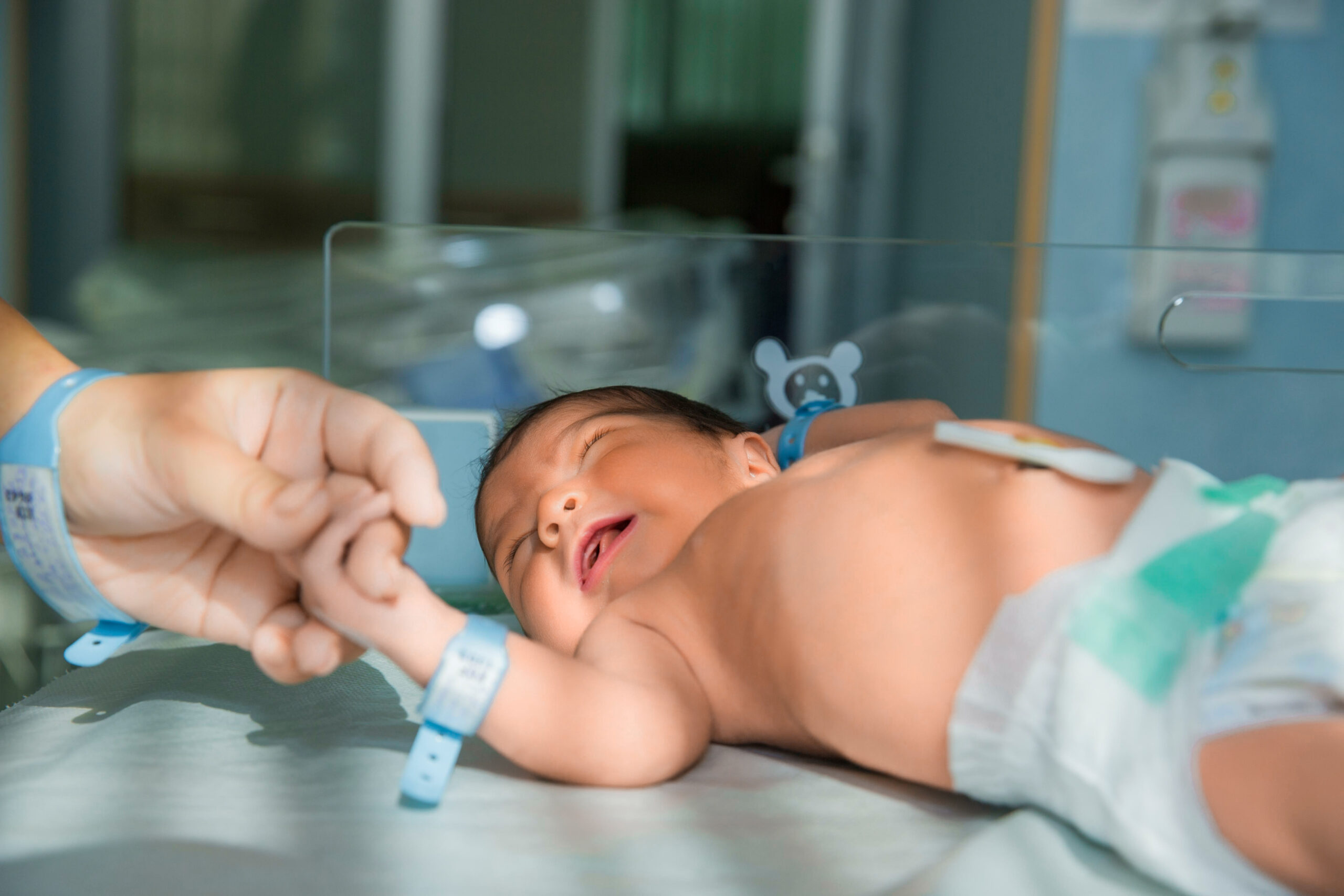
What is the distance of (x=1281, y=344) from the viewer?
1234mm

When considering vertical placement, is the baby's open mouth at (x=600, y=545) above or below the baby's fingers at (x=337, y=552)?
below

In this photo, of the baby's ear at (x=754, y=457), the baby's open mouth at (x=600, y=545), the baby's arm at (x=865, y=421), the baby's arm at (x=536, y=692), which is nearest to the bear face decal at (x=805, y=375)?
the baby's arm at (x=865, y=421)

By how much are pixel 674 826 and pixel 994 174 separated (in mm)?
1885

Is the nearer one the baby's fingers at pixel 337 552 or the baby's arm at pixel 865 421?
the baby's fingers at pixel 337 552

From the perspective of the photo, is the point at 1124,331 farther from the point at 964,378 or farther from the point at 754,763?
the point at 754,763

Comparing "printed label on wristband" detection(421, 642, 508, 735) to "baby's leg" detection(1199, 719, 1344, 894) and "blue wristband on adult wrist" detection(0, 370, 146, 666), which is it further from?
"baby's leg" detection(1199, 719, 1344, 894)

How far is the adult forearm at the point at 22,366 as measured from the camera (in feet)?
1.88

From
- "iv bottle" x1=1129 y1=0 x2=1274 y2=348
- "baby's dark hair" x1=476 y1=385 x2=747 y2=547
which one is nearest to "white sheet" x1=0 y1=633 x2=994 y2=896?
"baby's dark hair" x1=476 y1=385 x2=747 y2=547

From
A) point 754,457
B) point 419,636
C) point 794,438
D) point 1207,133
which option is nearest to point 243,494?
point 419,636

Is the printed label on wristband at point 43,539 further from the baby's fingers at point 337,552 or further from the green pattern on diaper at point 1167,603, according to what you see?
the green pattern on diaper at point 1167,603

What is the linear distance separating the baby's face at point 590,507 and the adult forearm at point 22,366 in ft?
1.09

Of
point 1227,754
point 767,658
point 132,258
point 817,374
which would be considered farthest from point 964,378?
point 132,258

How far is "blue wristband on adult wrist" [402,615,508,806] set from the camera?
534mm

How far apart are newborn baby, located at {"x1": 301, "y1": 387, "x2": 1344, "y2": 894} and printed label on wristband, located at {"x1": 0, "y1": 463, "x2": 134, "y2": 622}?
15cm
